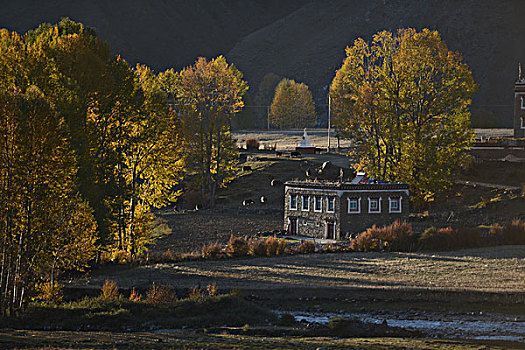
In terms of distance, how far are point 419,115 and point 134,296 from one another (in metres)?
36.1

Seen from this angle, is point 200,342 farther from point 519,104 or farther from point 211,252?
point 519,104

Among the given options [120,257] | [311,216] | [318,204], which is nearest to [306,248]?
[318,204]

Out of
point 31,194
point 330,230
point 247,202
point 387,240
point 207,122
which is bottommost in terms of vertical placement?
point 387,240

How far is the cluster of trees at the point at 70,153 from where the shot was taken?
117 ft

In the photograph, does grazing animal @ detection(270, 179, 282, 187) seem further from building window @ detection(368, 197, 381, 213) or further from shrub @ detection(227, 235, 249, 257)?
shrub @ detection(227, 235, 249, 257)

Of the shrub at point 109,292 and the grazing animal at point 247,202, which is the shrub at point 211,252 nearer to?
the shrub at point 109,292

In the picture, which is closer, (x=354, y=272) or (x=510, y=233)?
(x=354, y=272)

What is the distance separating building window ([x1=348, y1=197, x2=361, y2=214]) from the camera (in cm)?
6141

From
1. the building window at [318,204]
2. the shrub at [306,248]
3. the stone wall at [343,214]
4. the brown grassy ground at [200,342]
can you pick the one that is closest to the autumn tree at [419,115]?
the stone wall at [343,214]

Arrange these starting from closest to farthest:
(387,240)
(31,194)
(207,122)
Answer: (31,194) < (387,240) < (207,122)

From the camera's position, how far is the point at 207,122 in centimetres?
8312

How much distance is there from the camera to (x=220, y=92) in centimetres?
8725

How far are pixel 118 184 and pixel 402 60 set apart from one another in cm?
3135

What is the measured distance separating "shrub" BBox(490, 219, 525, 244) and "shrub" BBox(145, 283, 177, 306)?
2650 centimetres
